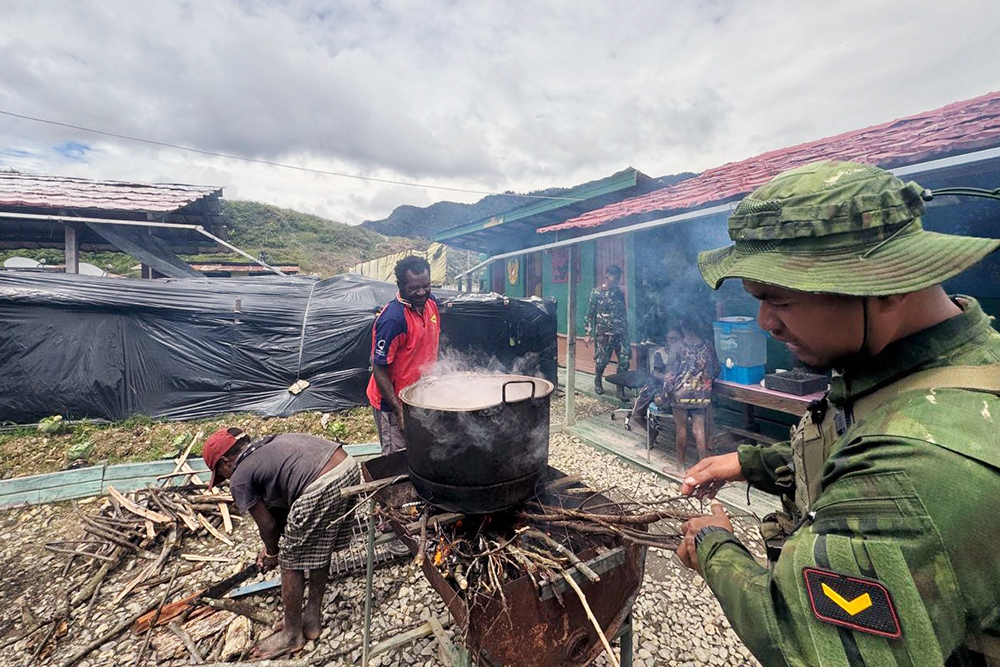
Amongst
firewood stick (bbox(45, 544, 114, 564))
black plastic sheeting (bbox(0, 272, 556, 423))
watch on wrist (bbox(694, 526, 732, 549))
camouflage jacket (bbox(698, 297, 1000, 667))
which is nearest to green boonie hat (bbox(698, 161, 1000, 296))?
camouflage jacket (bbox(698, 297, 1000, 667))

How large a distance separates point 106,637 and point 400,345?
3012mm

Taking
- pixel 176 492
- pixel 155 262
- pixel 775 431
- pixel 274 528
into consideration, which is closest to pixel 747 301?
pixel 775 431

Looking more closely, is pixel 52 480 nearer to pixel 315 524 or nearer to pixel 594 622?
pixel 315 524

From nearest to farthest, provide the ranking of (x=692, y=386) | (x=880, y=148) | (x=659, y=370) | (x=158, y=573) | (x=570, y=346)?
(x=158, y=573)
(x=880, y=148)
(x=692, y=386)
(x=659, y=370)
(x=570, y=346)

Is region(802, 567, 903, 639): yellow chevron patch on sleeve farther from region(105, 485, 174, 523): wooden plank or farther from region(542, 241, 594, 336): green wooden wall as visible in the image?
region(542, 241, 594, 336): green wooden wall

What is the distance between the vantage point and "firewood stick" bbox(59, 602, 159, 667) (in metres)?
2.94

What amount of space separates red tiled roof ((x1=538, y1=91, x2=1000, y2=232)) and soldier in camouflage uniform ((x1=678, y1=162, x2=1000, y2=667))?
4.02 metres

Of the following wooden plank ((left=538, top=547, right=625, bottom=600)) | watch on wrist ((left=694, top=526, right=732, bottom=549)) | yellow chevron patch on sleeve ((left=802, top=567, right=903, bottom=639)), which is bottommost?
wooden plank ((left=538, top=547, right=625, bottom=600))

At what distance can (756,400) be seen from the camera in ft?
16.6

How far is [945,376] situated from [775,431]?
5.74 m

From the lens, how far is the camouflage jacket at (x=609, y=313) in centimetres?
841

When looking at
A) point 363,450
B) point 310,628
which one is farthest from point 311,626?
point 363,450

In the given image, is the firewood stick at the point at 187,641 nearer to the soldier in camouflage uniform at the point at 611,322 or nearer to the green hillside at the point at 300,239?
the soldier in camouflage uniform at the point at 611,322

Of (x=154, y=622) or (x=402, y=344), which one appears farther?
(x=402, y=344)
